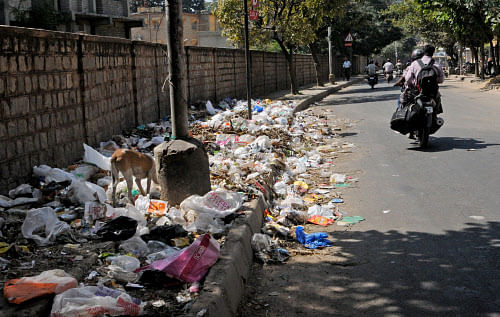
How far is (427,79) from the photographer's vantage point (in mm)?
9914

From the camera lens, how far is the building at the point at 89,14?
854 inches

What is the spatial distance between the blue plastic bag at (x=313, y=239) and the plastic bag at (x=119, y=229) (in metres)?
1.61

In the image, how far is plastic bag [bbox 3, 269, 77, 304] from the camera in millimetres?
3111

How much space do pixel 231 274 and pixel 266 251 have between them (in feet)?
3.47

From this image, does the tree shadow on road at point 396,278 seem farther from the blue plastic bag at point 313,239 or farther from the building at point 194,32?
the building at point 194,32

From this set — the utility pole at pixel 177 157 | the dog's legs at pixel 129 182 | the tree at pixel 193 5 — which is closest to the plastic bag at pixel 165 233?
the utility pole at pixel 177 157

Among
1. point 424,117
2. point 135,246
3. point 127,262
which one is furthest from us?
point 424,117

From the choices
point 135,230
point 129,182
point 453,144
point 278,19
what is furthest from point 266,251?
point 278,19

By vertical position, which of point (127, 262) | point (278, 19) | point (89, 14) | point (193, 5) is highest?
point (193, 5)

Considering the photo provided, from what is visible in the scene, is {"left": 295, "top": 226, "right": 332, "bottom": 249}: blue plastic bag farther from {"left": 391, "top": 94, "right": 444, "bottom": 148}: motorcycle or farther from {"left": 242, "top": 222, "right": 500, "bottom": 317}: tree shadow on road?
{"left": 391, "top": 94, "right": 444, "bottom": 148}: motorcycle

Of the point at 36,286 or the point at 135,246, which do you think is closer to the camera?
the point at 36,286

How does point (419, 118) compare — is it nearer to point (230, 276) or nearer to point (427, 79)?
point (427, 79)

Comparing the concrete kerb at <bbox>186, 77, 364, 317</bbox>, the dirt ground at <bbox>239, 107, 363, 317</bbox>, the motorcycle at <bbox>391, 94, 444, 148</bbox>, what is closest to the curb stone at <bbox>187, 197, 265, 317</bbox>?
the concrete kerb at <bbox>186, 77, 364, 317</bbox>

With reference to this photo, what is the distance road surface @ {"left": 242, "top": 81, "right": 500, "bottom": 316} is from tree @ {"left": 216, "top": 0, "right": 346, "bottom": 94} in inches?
576
